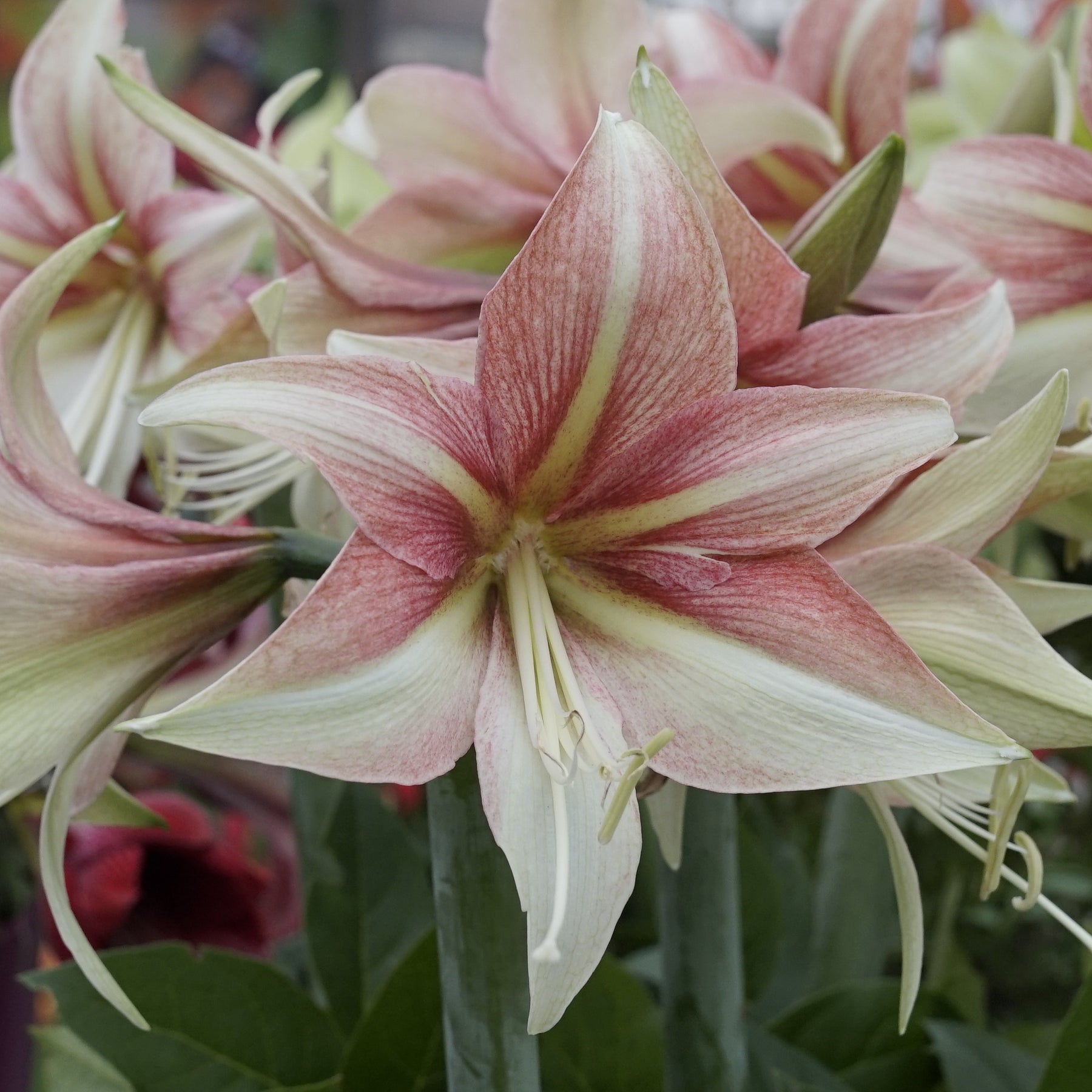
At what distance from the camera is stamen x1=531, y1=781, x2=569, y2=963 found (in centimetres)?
25

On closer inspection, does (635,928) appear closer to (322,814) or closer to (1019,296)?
(322,814)

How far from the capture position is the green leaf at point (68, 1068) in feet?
1.67

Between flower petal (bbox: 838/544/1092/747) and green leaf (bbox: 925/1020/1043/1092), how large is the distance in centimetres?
22

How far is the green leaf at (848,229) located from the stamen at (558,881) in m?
0.15

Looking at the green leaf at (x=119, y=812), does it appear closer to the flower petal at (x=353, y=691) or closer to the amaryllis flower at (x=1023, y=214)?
the flower petal at (x=353, y=691)

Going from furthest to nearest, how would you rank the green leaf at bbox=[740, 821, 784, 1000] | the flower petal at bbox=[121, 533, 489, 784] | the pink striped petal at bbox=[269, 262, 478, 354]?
the green leaf at bbox=[740, 821, 784, 1000]
the pink striped petal at bbox=[269, 262, 478, 354]
the flower petal at bbox=[121, 533, 489, 784]

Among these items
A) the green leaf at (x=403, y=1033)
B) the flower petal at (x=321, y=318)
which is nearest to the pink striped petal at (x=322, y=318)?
the flower petal at (x=321, y=318)

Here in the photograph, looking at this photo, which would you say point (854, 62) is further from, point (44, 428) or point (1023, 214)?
point (44, 428)

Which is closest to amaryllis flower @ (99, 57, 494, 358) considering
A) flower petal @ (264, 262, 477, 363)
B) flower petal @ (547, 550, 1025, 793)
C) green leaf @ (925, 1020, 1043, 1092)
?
flower petal @ (264, 262, 477, 363)

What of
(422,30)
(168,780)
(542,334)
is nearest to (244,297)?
(542,334)

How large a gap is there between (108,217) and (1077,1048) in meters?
0.43

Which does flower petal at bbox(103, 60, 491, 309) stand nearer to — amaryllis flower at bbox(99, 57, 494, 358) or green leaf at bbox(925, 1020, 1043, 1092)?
amaryllis flower at bbox(99, 57, 494, 358)

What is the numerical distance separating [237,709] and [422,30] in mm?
2373

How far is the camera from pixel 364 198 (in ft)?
2.28
